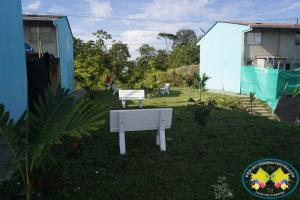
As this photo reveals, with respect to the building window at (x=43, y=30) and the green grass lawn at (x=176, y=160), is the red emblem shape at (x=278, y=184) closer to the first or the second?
the green grass lawn at (x=176, y=160)

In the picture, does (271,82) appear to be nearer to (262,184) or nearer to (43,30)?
(262,184)

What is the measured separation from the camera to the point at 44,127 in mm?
2455

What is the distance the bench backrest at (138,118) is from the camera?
4184mm

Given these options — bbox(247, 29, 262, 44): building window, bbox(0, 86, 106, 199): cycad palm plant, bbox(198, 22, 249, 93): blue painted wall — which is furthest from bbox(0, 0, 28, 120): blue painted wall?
bbox(247, 29, 262, 44): building window

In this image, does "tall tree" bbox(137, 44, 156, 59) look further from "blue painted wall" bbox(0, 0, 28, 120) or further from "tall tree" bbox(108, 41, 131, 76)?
"blue painted wall" bbox(0, 0, 28, 120)

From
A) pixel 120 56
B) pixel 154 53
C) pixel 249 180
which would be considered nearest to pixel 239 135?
pixel 249 180

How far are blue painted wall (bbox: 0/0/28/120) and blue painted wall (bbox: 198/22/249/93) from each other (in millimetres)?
13460

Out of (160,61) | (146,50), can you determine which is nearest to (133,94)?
(160,61)

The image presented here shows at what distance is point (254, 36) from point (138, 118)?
1495 cm

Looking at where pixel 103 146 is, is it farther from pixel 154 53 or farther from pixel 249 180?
pixel 154 53

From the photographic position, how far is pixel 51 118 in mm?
2529

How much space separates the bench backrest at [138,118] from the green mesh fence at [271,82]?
822cm

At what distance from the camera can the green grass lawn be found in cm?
294

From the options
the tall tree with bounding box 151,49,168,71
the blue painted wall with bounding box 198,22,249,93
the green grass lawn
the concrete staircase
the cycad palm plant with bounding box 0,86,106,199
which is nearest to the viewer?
the cycad palm plant with bounding box 0,86,106,199
